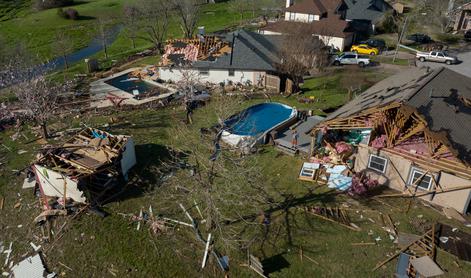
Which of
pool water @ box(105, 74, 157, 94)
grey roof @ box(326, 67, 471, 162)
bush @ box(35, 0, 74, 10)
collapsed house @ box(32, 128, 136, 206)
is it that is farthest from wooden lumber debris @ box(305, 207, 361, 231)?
bush @ box(35, 0, 74, 10)

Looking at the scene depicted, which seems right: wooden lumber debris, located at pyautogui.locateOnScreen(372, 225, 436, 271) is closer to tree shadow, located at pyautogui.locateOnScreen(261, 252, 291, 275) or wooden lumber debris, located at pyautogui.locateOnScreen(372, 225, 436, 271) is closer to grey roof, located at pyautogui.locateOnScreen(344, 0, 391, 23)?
tree shadow, located at pyautogui.locateOnScreen(261, 252, 291, 275)

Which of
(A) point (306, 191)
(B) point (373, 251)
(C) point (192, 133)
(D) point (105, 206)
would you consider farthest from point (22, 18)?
(B) point (373, 251)

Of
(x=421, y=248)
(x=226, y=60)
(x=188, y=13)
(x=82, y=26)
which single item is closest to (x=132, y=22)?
(x=188, y=13)

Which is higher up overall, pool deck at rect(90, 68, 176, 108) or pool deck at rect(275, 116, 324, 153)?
pool deck at rect(275, 116, 324, 153)

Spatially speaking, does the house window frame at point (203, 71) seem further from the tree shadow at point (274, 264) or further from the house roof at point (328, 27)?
the tree shadow at point (274, 264)

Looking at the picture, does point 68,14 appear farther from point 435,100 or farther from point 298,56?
point 435,100

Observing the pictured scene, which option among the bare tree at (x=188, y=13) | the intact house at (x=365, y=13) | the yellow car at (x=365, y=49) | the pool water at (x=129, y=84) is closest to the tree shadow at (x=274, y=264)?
the pool water at (x=129, y=84)

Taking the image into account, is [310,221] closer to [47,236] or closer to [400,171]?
[400,171]
